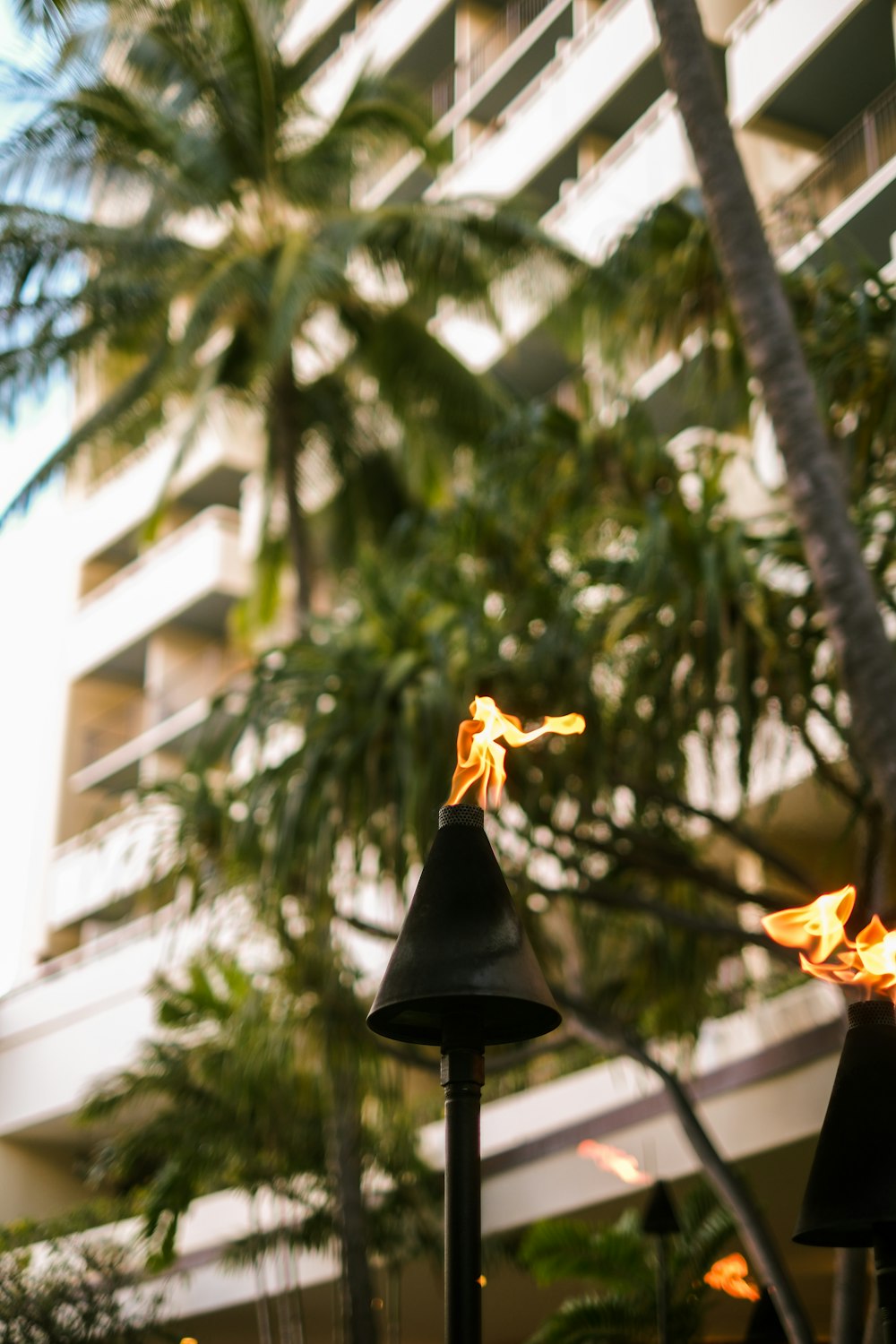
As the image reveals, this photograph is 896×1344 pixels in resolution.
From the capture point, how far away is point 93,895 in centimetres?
2414

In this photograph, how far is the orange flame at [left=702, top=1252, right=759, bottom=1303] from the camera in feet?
31.3

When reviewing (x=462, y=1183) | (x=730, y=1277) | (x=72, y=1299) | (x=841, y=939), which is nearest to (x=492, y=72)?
(x=72, y=1299)

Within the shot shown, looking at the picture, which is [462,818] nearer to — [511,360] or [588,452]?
[588,452]

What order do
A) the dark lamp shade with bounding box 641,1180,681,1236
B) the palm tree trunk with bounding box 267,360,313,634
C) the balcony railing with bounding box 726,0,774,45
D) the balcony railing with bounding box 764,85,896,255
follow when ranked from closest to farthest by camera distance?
the dark lamp shade with bounding box 641,1180,681,1236
the palm tree trunk with bounding box 267,360,313,634
the balcony railing with bounding box 764,85,896,255
the balcony railing with bounding box 726,0,774,45

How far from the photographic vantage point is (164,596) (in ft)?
82.5

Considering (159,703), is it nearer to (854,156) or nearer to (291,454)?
(291,454)

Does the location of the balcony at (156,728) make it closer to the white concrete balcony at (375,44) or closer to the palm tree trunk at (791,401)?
the white concrete balcony at (375,44)

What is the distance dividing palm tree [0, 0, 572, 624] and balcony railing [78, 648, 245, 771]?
12109 millimetres

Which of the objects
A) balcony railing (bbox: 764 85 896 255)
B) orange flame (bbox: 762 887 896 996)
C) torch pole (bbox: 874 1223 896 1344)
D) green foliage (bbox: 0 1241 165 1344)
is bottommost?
torch pole (bbox: 874 1223 896 1344)

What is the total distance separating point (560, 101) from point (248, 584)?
9083 mm

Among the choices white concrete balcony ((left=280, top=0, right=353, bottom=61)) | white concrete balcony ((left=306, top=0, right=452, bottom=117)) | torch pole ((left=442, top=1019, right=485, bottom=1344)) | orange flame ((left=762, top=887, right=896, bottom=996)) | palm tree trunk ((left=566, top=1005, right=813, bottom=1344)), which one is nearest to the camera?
torch pole ((left=442, top=1019, right=485, bottom=1344))

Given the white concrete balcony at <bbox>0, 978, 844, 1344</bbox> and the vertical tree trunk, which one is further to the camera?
the vertical tree trunk

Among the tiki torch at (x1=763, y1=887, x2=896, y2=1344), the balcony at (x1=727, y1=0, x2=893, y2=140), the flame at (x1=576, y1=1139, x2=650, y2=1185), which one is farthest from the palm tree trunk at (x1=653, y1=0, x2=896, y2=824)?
the balcony at (x1=727, y1=0, x2=893, y2=140)

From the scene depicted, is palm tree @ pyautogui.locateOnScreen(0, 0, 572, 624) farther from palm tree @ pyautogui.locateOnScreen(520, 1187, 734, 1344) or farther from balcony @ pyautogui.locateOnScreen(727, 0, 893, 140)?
palm tree @ pyautogui.locateOnScreen(520, 1187, 734, 1344)
